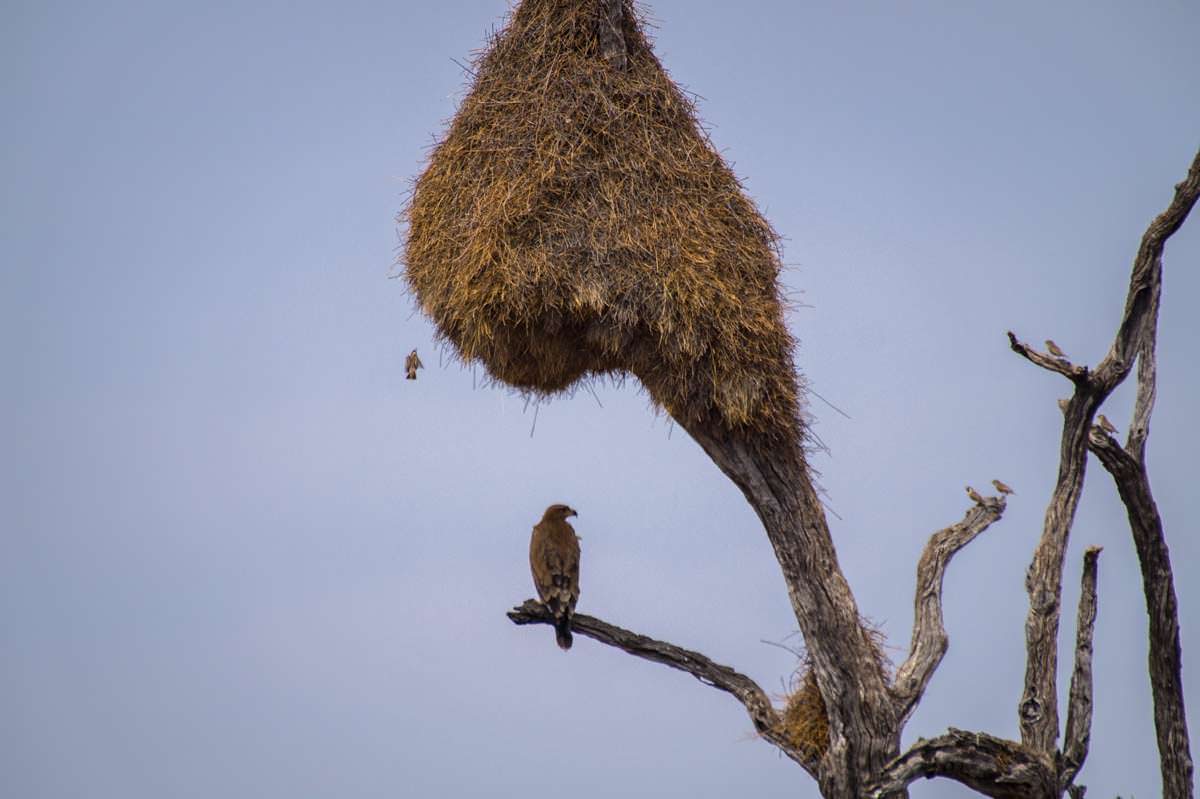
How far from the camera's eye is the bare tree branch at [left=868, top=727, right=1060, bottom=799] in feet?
24.7

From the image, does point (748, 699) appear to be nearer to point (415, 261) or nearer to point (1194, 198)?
point (415, 261)

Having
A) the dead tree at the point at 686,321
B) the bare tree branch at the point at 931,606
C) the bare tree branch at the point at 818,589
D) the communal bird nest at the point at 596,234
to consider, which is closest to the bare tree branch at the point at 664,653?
the dead tree at the point at 686,321

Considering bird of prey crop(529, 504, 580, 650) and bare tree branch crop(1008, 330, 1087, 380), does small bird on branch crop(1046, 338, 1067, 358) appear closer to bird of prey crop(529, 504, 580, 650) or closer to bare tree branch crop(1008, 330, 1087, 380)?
bare tree branch crop(1008, 330, 1087, 380)

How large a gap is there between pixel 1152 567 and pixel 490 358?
403 centimetres

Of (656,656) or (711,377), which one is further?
(656,656)

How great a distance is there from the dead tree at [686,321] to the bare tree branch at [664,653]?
0.04ft

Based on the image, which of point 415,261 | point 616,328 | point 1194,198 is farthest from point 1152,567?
point 415,261

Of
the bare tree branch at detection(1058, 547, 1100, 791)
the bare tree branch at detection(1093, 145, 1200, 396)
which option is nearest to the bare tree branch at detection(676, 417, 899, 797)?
the bare tree branch at detection(1058, 547, 1100, 791)

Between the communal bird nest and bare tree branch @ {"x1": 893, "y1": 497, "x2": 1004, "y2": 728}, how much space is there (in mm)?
1327

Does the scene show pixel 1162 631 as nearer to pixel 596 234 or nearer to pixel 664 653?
pixel 664 653

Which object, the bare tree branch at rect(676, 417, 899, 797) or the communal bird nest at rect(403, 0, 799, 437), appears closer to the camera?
the communal bird nest at rect(403, 0, 799, 437)

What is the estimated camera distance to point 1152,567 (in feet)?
27.6

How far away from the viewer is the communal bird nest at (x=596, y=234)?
723cm

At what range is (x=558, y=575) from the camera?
26.6ft
